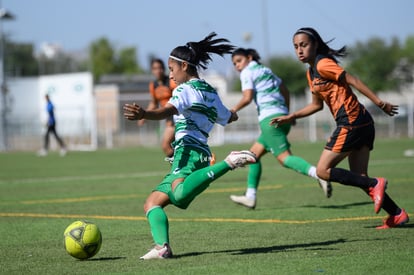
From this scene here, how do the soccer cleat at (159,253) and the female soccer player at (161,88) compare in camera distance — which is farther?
the female soccer player at (161,88)

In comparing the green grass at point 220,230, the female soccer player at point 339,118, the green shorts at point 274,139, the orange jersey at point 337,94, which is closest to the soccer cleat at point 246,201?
the green grass at point 220,230

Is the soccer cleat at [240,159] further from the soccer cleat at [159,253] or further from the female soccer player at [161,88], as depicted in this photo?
the female soccer player at [161,88]

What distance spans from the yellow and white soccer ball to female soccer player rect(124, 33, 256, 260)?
515 mm

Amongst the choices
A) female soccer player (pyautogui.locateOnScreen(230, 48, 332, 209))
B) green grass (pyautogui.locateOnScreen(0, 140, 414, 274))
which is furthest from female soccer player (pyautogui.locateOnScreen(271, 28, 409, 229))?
female soccer player (pyautogui.locateOnScreen(230, 48, 332, 209))

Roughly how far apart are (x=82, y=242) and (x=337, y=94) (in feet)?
10.8

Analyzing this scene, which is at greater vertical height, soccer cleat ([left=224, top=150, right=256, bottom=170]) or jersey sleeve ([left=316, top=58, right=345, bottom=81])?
jersey sleeve ([left=316, top=58, right=345, bottom=81])

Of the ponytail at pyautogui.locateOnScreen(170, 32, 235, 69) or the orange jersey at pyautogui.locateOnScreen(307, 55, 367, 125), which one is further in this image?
the orange jersey at pyautogui.locateOnScreen(307, 55, 367, 125)

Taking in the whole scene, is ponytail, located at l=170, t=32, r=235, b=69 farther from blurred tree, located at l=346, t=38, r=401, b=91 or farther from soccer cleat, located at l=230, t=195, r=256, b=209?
A: blurred tree, located at l=346, t=38, r=401, b=91

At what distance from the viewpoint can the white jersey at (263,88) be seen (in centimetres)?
1146

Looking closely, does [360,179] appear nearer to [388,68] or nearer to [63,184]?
[63,184]

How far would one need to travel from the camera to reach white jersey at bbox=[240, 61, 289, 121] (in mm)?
11461

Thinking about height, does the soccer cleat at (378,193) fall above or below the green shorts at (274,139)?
below

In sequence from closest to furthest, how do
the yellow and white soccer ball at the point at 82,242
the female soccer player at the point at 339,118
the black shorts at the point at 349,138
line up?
the yellow and white soccer ball at the point at 82,242
the female soccer player at the point at 339,118
the black shorts at the point at 349,138

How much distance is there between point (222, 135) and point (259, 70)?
29.6m
